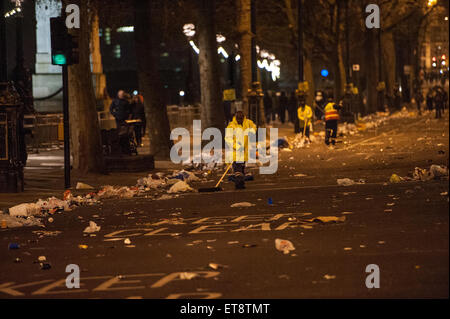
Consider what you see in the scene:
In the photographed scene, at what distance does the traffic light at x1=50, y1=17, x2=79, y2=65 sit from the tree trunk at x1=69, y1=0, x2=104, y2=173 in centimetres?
328

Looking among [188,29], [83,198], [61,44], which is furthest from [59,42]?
[188,29]

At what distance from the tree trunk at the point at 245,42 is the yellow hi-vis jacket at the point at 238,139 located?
1721 centimetres

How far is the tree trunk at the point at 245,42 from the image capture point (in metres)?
37.8

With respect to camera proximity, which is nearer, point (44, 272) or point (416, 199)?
point (44, 272)

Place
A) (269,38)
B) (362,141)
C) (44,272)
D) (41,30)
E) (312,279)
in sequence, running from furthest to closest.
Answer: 1. (269,38)
2. (41,30)
3. (362,141)
4. (44,272)
5. (312,279)

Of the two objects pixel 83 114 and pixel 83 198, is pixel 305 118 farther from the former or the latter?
pixel 83 198

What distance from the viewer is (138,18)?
2811 cm

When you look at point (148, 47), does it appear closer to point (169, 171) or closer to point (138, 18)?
point (138, 18)

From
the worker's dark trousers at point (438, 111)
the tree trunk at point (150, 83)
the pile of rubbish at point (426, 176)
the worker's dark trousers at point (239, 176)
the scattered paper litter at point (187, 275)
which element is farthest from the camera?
the worker's dark trousers at point (438, 111)

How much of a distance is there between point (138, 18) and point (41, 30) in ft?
74.4

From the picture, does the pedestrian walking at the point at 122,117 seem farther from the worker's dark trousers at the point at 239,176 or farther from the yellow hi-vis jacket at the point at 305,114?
the yellow hi-vis jacket at the point at 305,114

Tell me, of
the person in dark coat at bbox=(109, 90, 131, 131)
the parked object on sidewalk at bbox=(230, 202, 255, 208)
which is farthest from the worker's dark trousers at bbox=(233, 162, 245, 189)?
the person in dark coat at bbox=(109, 90, 131, 131)

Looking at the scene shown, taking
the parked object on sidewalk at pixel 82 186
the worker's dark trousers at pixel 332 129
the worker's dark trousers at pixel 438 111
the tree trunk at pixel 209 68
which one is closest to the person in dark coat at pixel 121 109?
the tree trunk at pixel 209 68
